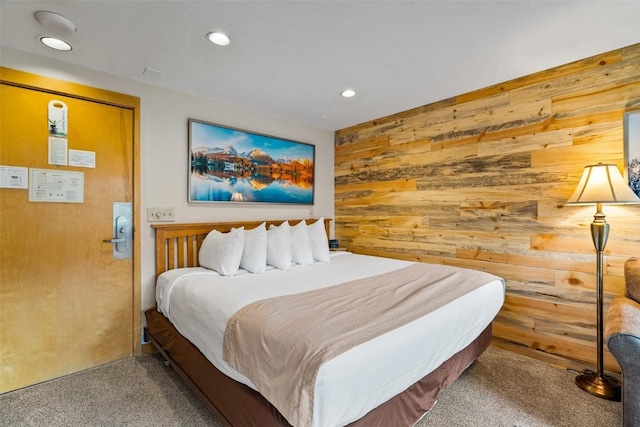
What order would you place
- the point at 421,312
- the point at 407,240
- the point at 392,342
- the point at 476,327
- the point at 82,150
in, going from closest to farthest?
the point at 392,342 → the point at 421,312 → the point at 476,327 → the point at 82,150 → the point at 407,240

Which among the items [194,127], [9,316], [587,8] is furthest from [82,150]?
[587,8]

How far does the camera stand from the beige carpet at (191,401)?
173 centimetres

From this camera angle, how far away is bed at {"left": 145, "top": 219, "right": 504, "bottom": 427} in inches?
43.5

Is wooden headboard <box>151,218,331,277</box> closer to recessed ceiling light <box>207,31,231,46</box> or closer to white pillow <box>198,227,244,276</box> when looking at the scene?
white pillow <box>198,227,244,276</box>

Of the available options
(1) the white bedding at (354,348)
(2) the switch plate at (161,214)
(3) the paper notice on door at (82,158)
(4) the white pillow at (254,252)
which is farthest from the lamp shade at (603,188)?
(3) the paper notice on door at (82,158)

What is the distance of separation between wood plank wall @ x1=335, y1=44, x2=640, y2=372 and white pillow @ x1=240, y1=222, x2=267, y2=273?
5.46 feet

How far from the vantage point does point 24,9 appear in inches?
64.1

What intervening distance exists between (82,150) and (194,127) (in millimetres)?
896

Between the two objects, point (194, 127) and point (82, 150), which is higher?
point (194, 127)

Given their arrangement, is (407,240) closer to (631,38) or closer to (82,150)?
(631,38)

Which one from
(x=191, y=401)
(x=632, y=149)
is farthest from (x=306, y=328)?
(x=632, y=149)

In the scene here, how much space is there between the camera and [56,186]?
2.18 metres

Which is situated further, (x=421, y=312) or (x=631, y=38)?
(x=631, y=38)

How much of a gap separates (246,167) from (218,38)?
1420 millimetres
